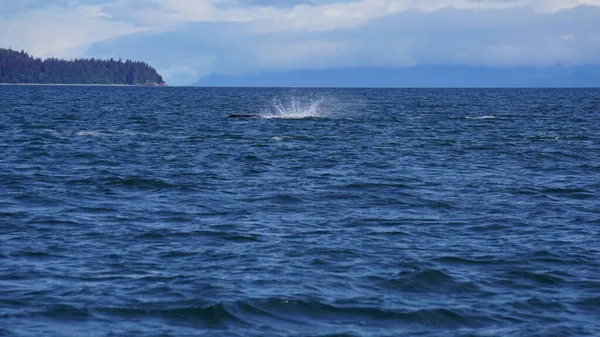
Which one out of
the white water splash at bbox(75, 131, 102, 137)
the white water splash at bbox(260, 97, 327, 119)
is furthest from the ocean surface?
the white water splash at bbox(260, 97, 327, 119)

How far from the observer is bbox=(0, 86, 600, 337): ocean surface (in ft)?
42.8

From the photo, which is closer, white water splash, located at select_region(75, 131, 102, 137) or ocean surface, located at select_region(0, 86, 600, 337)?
ocean surface, located at select_region(0, 86, 600, 337)

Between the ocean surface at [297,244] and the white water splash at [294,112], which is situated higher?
the ocean surface at [297,244]

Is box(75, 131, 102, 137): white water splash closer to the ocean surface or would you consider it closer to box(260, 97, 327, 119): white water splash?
the ocean surface

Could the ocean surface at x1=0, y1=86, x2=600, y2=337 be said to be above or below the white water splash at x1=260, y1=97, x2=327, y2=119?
above

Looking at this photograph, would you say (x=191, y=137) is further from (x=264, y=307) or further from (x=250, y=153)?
(x=264, y=307)

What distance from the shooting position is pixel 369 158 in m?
36.2

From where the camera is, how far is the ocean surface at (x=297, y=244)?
13047mm

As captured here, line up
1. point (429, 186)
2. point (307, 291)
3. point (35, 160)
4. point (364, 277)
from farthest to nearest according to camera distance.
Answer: point (35, 160)
point (429, 186)
point (364, 277)
point (307, 291)

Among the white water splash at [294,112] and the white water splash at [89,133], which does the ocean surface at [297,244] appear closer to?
the white water splash at [89,133]

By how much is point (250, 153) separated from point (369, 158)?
5.31 metres

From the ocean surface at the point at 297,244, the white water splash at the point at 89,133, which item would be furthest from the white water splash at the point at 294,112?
the ocean surface at the point at 297,244

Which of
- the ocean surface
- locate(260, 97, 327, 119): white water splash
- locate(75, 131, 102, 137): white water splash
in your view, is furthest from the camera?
locate(260, 97, 327, 119): white water splash

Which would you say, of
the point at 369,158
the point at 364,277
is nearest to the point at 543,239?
the point at 364,277
